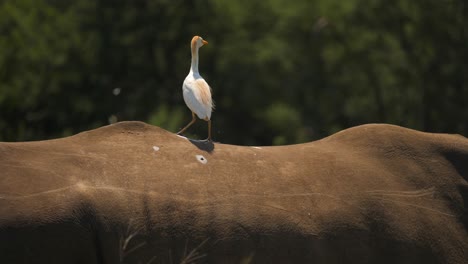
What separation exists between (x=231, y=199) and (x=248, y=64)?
21.1 m

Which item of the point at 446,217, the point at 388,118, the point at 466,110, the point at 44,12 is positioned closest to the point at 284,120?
the point at 388,118

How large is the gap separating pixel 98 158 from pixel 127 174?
0.22 meters

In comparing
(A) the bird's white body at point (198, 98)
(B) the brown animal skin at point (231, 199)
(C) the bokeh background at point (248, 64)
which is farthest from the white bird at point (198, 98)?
(C) the bokeh background at point (248, 64)

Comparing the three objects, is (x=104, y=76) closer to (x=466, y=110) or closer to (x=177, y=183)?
(x=466, y=110)

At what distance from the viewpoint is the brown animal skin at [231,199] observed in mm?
6645

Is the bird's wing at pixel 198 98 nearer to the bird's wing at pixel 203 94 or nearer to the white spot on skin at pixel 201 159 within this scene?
the bird's wing at pixel 203 94

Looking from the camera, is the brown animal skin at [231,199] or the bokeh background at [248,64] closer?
the brown animal skin at [231,199]

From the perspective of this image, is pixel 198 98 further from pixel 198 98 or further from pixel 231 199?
pixel 231 199

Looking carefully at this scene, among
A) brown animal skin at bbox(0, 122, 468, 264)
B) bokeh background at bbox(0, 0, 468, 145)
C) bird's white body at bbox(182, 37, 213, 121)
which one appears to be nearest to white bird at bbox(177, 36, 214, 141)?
bird's white body at bbox(182, 37, 213, 121)

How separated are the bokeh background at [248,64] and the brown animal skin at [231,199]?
51.6ft

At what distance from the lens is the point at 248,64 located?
92.3 feet

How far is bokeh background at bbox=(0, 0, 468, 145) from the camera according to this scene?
82.2ft

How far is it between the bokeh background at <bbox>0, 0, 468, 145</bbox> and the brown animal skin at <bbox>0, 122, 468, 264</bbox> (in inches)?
620

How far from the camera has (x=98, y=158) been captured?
23.2ft
